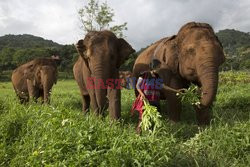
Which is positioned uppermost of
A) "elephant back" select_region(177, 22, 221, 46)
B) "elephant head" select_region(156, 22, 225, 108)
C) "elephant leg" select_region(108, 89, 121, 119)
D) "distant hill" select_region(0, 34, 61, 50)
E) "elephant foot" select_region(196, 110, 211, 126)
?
"distant hill" select_region(0, 34, 61, 50)

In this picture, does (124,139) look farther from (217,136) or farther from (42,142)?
(217,136)

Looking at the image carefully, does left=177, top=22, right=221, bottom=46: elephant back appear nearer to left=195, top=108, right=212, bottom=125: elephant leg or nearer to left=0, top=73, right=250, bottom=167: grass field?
left=195, top=108, right=212, bottom=125: elephant leg

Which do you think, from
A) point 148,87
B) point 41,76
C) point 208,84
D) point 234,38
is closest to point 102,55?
point 148,87

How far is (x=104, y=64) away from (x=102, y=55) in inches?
9.3

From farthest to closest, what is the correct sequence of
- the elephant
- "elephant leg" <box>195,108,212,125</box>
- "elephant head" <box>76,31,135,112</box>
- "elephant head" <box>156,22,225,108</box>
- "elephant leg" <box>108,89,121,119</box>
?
the elephant → "elephant leg" <box>108,89,121,119</box> → "elephant head" <box>76,31,135,112</box> → "elephant leg" <box>195,108,212,125</box> → "elephant head" <box>156,22,225,108</box>

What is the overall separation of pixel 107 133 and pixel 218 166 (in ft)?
5.34

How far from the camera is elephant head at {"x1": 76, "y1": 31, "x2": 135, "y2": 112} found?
Result: 777 centimetres

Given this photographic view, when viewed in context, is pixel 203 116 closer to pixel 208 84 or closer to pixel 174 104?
pixel 174 104

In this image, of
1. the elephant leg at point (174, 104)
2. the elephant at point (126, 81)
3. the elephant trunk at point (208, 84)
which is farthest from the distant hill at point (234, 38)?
the elephant trunk at point (208, 84)

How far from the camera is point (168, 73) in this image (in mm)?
8320

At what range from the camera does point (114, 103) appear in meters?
8.10

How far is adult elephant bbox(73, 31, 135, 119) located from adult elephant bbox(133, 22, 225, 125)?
3.80 feet

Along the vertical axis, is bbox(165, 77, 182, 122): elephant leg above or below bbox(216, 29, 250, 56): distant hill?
below

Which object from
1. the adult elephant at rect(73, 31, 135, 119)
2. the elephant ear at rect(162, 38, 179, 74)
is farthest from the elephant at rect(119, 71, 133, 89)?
the elephant ear at rect(162, 38, 179, 74)
